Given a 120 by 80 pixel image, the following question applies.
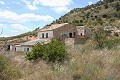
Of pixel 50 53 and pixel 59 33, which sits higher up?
pixel 59 33

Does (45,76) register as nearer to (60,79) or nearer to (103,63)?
(60,79)

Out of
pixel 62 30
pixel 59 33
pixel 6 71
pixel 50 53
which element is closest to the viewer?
pixel 6 71

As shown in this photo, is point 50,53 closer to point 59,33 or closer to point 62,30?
point 59,33

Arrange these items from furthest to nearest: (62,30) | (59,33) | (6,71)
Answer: (62,30)
(59,33)
(6,71)

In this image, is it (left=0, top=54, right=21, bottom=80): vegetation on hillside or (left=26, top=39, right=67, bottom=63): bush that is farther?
(left=26, top=39, right=67, bottom=63): bush

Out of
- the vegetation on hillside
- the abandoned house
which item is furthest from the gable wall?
the vegetation on hillside

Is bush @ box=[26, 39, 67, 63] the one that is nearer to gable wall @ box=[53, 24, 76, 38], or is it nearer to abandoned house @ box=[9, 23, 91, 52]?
abandoned house @ box=[9, 23, 91, 52]

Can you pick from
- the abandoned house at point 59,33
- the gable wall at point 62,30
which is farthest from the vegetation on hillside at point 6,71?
the gable wall at point 62,30

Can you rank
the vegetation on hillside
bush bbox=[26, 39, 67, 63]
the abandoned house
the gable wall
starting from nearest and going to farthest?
the vegetation on hillside < bush bbox=[26, 39, 67, 63] < the abandoned house < the gable wall

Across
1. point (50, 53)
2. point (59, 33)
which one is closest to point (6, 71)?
point (50, 53)

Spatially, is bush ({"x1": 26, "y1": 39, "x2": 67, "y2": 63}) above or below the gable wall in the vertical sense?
below

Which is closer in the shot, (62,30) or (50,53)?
(50,53)

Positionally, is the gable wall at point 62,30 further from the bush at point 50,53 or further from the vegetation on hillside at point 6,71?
the vegetation on hillside at point 6,71

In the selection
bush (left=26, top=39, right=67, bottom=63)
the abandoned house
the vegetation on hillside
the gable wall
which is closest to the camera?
the vegetation on hillside
